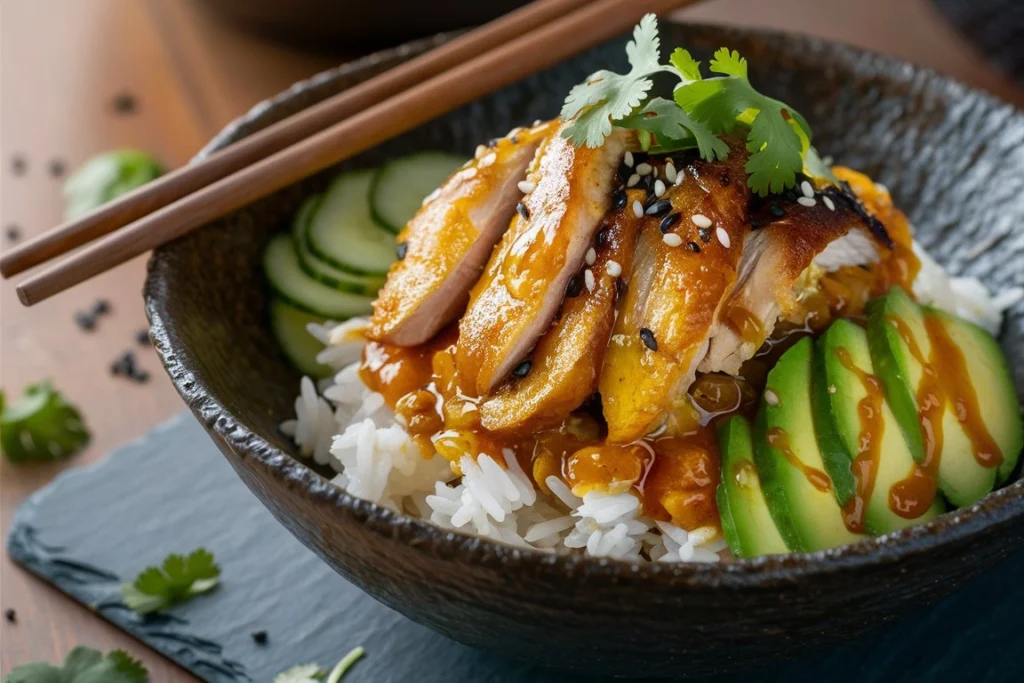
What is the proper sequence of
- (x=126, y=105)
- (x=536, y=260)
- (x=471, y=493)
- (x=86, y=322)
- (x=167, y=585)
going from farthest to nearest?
1. (x=126, y=105)
2. (x=86, y=322)
3. (x=167, y=585)
4. (x=471, y=493)
5. (x=536, y=260)

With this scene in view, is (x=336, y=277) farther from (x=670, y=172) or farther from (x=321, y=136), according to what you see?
(x=670, y=172)

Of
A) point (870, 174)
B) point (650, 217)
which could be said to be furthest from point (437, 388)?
point (870, 174)

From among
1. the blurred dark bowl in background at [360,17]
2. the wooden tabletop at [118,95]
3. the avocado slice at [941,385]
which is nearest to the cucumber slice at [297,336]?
the wooden tabletop at [118,95]

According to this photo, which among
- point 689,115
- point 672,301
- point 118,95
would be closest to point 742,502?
point 672,301

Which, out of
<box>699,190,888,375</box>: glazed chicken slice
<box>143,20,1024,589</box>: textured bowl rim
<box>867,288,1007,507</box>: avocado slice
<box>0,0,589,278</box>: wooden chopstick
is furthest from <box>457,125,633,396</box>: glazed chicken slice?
<box>0,0,589,278</box>: wooden chopstick

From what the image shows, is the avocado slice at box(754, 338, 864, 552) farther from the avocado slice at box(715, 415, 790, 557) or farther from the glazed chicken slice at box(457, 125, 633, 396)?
the glazed chicken slice at box(457, 125, 633, 396)


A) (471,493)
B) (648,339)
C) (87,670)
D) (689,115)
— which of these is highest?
(689,115)
